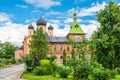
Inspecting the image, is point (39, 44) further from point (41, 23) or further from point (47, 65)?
point (41, 23)

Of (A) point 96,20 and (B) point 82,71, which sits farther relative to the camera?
(A) point 96,20

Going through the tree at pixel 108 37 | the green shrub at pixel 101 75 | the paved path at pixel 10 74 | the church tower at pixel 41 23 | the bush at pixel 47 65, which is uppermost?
the church tower at pixel 41 23

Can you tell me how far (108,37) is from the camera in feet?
92.5

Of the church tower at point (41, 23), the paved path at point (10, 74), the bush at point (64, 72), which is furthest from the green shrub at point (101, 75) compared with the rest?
the church tower at point (41, 23)

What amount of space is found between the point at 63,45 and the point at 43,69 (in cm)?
4004

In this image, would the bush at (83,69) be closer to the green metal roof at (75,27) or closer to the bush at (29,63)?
the bush at (29,63)

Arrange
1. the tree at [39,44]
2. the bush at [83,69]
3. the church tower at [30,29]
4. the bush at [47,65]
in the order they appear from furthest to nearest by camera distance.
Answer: the church tower at [30,29] < the tree at [39,44] < the bush at [47,65] < the bush at [83,69]

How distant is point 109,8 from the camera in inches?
1168

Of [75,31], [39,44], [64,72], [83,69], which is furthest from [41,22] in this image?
[83,69]

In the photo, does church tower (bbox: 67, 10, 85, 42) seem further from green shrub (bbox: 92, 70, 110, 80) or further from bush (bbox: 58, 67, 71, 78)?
green shrub (bbox: 92, 70, 110, 80)

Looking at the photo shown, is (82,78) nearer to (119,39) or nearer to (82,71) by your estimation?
(82,71)

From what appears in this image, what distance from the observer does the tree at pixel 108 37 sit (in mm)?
28359

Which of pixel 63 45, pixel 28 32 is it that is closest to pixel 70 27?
pixel 63 45

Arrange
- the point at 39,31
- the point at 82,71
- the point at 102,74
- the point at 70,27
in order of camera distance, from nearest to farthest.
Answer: the point at 102,74 → the point at 82,71 → the point at 39,31 → the point at 70,27
